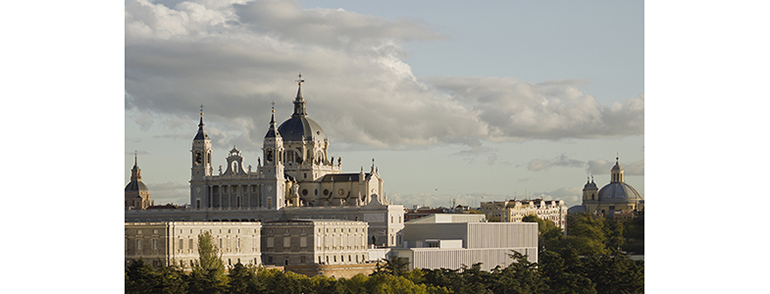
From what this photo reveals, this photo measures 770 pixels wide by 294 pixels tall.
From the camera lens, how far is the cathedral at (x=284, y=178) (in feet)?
373

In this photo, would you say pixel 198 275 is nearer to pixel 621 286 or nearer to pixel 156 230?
pixel 156 230

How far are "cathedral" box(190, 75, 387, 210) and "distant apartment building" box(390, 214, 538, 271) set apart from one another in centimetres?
1405

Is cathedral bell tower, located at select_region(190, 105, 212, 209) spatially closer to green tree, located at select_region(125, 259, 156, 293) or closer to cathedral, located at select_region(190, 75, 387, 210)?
cathedral, located at select_region(190, 75, 387, 210)

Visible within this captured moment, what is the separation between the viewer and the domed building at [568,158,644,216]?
16850 centimetres

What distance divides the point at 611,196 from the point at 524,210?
43.6ft

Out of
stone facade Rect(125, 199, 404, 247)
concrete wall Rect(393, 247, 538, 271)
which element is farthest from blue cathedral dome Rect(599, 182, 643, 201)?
concrete wall Rect(393, 247, 538, 271)

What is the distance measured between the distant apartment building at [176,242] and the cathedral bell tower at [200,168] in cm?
3557

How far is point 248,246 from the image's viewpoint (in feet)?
265

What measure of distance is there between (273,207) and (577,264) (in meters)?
41.7

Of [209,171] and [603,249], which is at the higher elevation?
[209,171]

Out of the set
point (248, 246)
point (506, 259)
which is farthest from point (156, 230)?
point (506, 259)

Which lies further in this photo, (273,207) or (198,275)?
(273,207)

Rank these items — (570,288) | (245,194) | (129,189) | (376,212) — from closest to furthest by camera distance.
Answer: (570,288), (376,212), (245,194), (129,189)

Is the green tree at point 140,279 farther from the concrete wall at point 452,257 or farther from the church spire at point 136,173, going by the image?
the church spire at point 136,173
